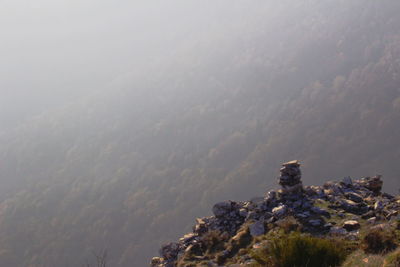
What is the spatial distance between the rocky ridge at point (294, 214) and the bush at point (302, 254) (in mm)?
5827

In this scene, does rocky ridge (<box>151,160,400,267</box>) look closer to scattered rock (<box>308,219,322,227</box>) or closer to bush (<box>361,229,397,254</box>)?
scattered rock (<box>308,219,322,227</box>)

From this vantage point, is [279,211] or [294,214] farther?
[279,211]

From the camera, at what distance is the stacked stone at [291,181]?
81.0 feet

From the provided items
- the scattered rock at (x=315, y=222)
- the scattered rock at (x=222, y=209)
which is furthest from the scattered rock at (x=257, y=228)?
the scattered rock at (x=222, y=209)

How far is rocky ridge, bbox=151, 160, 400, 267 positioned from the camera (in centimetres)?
1925

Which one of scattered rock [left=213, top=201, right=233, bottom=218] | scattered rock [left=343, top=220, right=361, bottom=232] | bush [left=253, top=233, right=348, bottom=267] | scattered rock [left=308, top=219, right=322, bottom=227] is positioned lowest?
bush [left=253, top=233, right=348, bottom=267]

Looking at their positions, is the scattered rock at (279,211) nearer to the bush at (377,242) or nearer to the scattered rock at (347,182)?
the scattered rock at (347,182)

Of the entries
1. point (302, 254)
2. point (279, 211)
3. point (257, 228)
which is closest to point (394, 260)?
point (302, 254)

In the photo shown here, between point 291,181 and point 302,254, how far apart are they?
49.2 feet

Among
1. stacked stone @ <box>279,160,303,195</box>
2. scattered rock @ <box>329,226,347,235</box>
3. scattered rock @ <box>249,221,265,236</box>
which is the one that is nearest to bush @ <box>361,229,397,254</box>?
scattered rock @ <box>329,226,347,235</box>

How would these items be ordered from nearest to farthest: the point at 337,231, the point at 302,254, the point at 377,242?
the point at 302,254
the point at 377,242
the point at 337,231

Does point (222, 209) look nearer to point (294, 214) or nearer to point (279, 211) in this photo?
point (279, 211)

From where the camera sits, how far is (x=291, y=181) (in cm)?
2508

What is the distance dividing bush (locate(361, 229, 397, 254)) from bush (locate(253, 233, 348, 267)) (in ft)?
7.13
